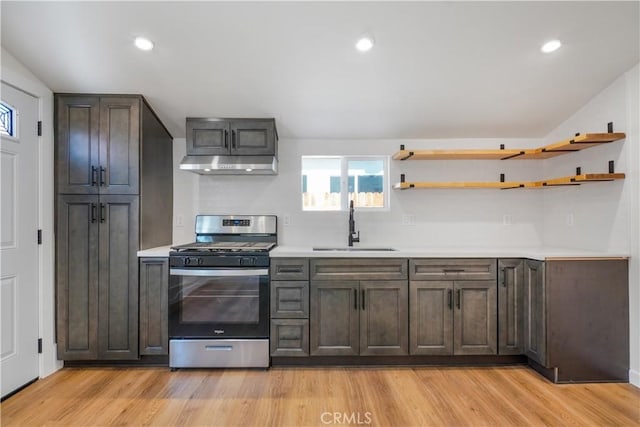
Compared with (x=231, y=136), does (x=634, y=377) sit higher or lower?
lower

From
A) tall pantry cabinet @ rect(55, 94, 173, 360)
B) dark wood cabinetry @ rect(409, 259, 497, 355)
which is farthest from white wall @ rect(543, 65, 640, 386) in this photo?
tall pantry cabinet @ rect(55, 94, 173, 360)

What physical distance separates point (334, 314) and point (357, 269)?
1.32 feet

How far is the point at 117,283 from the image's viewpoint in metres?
2.47

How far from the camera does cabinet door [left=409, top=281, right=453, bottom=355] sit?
2500mm

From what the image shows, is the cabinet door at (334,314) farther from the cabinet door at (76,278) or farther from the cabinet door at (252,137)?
the cabinet door at (76,278)

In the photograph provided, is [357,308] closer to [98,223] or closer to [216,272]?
[216,272]

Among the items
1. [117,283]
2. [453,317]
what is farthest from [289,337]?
[117,283]

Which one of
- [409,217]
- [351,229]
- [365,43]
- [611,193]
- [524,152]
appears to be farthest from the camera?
[409,217]

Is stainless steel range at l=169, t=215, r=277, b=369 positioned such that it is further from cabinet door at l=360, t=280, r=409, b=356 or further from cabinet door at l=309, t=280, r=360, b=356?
cabinet door at l=360, t=280, r=409, b=356

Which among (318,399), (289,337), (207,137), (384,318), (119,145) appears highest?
(207,137)

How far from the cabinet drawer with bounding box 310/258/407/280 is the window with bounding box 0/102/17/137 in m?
2.29

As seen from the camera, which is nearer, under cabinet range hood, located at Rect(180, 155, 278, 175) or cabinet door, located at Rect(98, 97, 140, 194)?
cabinet door, located at Rect(98, 97, 140, 194)

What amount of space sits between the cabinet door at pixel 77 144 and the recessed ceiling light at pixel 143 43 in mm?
761

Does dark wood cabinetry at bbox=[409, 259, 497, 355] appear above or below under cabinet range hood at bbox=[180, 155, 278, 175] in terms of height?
below
